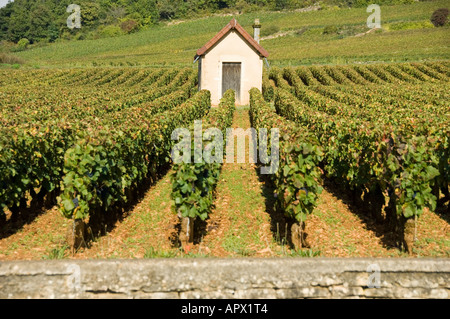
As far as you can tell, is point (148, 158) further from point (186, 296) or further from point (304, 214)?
point (186, 296)

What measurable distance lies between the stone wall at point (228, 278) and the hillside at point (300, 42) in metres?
48.1

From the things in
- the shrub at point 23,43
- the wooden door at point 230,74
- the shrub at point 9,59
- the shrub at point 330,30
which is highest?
the shrub at point 330,30

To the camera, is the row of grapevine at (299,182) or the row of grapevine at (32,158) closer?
the row of grapevine at (299,182)

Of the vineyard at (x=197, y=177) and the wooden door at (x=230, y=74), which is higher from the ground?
the wooden door at (x=230, y=74)

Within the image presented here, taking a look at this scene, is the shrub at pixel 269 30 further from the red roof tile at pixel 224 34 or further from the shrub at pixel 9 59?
the red roof tile at pixel 224 34

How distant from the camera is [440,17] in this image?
2995 inches

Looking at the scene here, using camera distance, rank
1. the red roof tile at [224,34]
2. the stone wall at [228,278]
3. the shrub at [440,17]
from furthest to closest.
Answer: the shrub at [440,17] → the red roof tile at [224,34] → the stone wall at [228,278]

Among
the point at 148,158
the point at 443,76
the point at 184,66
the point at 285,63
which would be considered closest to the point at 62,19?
the point at 184,66

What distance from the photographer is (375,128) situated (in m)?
8.97

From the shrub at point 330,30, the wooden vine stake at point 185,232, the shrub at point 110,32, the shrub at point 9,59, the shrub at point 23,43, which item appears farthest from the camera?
the shrub at point 23,43

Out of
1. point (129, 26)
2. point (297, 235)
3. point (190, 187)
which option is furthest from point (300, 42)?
point (190, 187)

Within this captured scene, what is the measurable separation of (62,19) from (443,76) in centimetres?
10945

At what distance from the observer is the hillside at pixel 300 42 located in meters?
54.8

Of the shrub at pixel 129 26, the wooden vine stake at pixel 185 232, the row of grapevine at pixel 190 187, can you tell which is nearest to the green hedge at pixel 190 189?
the row of grapevine at pixel 190 187
